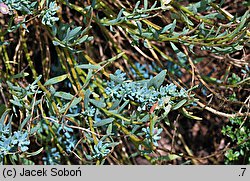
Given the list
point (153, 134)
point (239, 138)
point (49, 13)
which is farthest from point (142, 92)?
point (239, 138)

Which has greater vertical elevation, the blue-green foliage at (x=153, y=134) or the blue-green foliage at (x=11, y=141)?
the blue-green foliage at (x=11, y=141)

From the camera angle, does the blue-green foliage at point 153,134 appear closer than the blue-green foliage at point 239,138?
Yes

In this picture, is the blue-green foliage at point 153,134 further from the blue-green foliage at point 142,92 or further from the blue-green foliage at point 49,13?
the blue-green foliage at point 49,13

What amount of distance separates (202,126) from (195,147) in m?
0.07

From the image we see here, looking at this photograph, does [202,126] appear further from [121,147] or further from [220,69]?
[121,147]

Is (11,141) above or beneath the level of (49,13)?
beneath

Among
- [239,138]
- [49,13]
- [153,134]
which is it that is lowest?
[239,138]

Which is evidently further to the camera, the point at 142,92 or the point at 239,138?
the point at 239,138

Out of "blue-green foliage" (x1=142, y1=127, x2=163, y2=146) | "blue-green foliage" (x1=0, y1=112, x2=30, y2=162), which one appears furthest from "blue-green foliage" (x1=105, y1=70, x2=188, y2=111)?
"blue-green foliage" (x1=0, y1=112, x2=30, y2=162)

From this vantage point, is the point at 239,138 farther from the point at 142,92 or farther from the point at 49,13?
the point at 49,13

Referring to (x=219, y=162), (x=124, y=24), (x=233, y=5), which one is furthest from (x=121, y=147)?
(x=233, y=5)

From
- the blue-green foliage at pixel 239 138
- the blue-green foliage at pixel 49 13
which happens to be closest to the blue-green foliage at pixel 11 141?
the blue-green foliage at pixel 49 13

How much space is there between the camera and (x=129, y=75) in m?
1.21

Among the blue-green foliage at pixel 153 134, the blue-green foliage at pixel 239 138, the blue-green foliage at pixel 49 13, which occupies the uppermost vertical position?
the blue-green foliage at pixel 49 13
